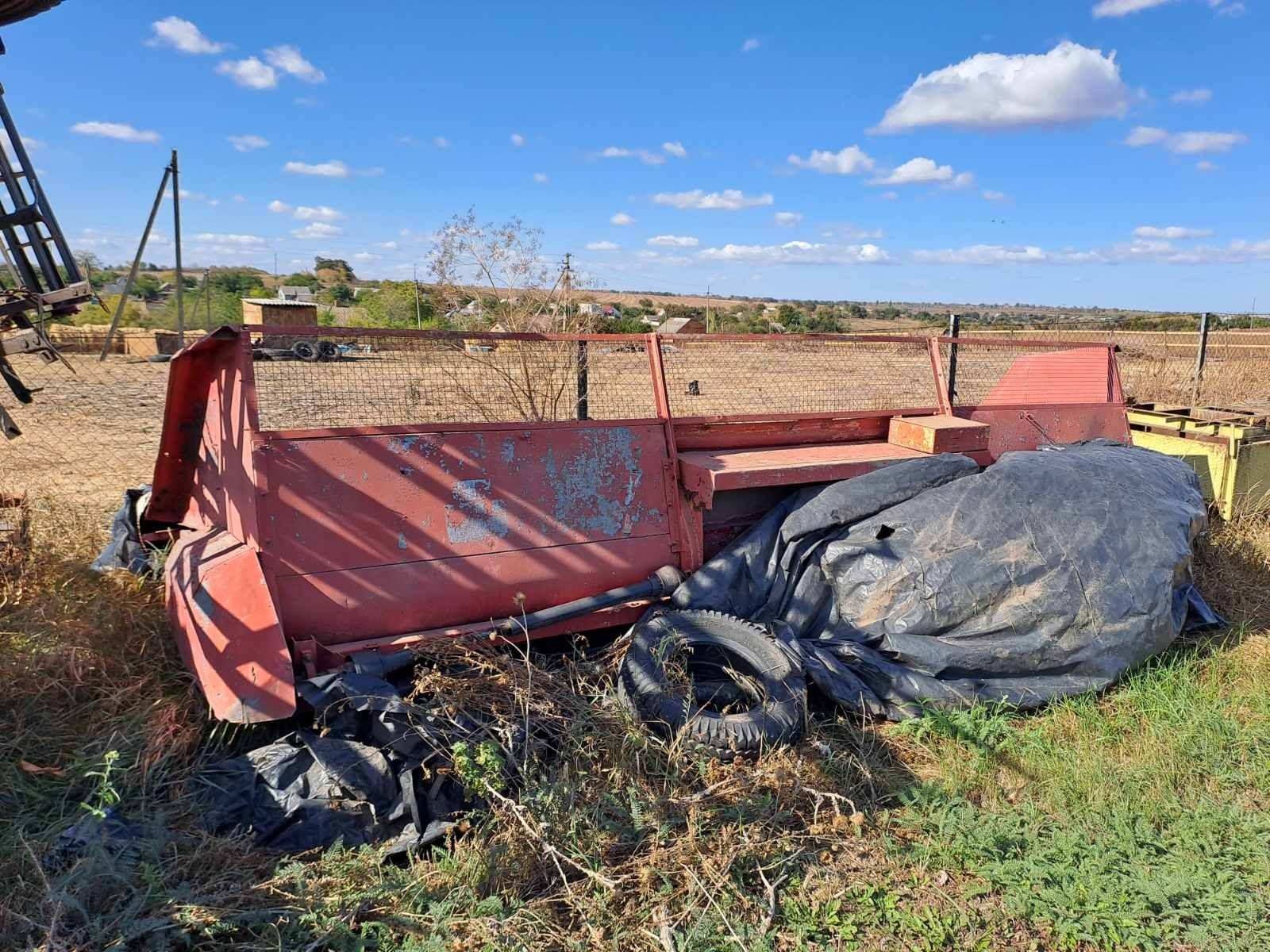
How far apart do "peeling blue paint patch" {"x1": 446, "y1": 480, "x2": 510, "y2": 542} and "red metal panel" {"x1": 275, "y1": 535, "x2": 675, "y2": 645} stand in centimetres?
10

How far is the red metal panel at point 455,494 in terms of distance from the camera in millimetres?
3516

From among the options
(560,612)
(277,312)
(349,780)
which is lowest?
(349,780)

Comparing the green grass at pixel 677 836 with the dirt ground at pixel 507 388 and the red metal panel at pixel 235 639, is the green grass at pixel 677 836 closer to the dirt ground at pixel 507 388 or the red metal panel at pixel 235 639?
the red metal panel at pixel 235 639

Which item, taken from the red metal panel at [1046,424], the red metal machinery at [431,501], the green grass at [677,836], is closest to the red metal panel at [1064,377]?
the red metal panel at [1046,424]

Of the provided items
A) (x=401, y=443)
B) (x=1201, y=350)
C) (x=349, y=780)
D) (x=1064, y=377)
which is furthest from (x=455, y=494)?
(x=1201, y=350)

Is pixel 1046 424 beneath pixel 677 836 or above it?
above

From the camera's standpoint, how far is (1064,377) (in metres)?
6.43

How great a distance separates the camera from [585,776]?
10.1ft

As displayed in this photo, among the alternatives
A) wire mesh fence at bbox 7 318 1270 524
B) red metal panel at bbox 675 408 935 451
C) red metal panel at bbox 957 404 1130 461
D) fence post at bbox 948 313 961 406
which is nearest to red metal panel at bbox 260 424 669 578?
red metal panel at bbox 675 408 935 451

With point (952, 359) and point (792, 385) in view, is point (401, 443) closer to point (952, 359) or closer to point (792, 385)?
point (952, 359)

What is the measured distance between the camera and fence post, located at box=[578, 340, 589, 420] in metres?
6.09

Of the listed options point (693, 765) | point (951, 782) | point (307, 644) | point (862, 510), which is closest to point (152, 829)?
point (307, 644)

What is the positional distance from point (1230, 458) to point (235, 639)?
725cm

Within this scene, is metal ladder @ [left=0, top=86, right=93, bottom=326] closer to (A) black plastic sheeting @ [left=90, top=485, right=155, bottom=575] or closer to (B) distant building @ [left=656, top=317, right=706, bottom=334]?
(A) black plastic sheeting @ [left=90, top=485, right=155, bottom=575]
